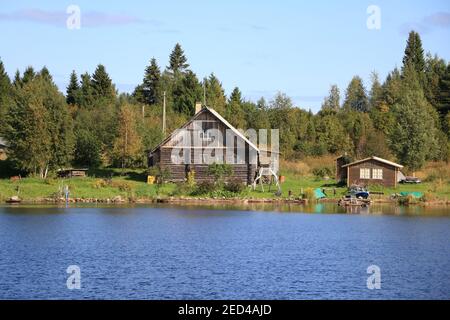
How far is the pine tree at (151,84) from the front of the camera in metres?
123

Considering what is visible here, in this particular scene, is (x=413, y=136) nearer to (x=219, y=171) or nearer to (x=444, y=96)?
(x=219, y=171)

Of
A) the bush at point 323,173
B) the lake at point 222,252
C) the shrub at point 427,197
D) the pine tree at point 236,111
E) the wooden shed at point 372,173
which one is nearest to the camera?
the lake at point 222,252

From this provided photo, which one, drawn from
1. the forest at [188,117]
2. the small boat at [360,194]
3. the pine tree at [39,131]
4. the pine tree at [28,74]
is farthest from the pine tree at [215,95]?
the small boat at [360,194]

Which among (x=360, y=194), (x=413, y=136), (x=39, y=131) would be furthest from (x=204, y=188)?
(x=413, y=136)

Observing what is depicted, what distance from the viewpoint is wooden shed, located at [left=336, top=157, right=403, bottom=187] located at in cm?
7419

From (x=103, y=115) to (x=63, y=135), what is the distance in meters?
17.9

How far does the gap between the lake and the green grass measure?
6.05 metres

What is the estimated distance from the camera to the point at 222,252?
132ft

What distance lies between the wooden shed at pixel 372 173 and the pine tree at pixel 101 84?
158 feet

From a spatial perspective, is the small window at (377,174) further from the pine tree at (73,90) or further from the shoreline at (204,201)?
the pine tree at (73,90)

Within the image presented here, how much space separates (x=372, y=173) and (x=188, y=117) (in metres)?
37.0

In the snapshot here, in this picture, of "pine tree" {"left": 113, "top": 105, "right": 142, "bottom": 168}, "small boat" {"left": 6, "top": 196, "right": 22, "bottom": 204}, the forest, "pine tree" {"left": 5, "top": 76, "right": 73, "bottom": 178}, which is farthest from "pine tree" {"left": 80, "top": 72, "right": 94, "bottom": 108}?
"small boat" {"left": 6, "top": 196, "right": 22, "bottom": 204}

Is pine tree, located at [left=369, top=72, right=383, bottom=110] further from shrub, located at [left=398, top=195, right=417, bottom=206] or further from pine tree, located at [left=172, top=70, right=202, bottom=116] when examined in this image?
shrub, located at [left=398, top=195, right=417, bottom=206]
